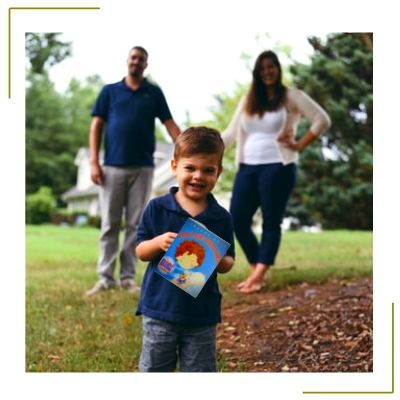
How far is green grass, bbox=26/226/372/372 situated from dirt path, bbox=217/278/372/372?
112 millimetres

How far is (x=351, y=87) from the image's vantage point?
4.14 metres

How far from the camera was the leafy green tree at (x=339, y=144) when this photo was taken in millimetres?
3816

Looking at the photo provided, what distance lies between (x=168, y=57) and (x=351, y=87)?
5.80 ft

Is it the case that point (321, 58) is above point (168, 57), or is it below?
above

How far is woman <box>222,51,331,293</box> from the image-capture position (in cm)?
294

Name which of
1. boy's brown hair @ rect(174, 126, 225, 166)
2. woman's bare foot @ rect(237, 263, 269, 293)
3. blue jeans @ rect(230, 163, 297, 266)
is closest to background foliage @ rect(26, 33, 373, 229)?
blue jeans @ rect(230, 163, 297, 266)

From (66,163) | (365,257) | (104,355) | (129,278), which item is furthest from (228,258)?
(66,163)

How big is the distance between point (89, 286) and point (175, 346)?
4.45ft

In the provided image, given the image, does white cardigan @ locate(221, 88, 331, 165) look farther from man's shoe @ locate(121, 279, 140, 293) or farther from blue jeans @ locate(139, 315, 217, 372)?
blue jeans @ locate(139, 315, 217, 372)

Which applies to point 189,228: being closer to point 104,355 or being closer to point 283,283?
point 104,355

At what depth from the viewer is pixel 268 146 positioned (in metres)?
2.94

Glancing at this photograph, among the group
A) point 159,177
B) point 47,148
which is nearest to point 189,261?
point 159,177

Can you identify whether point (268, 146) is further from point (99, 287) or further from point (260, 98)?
point (99, 287)
